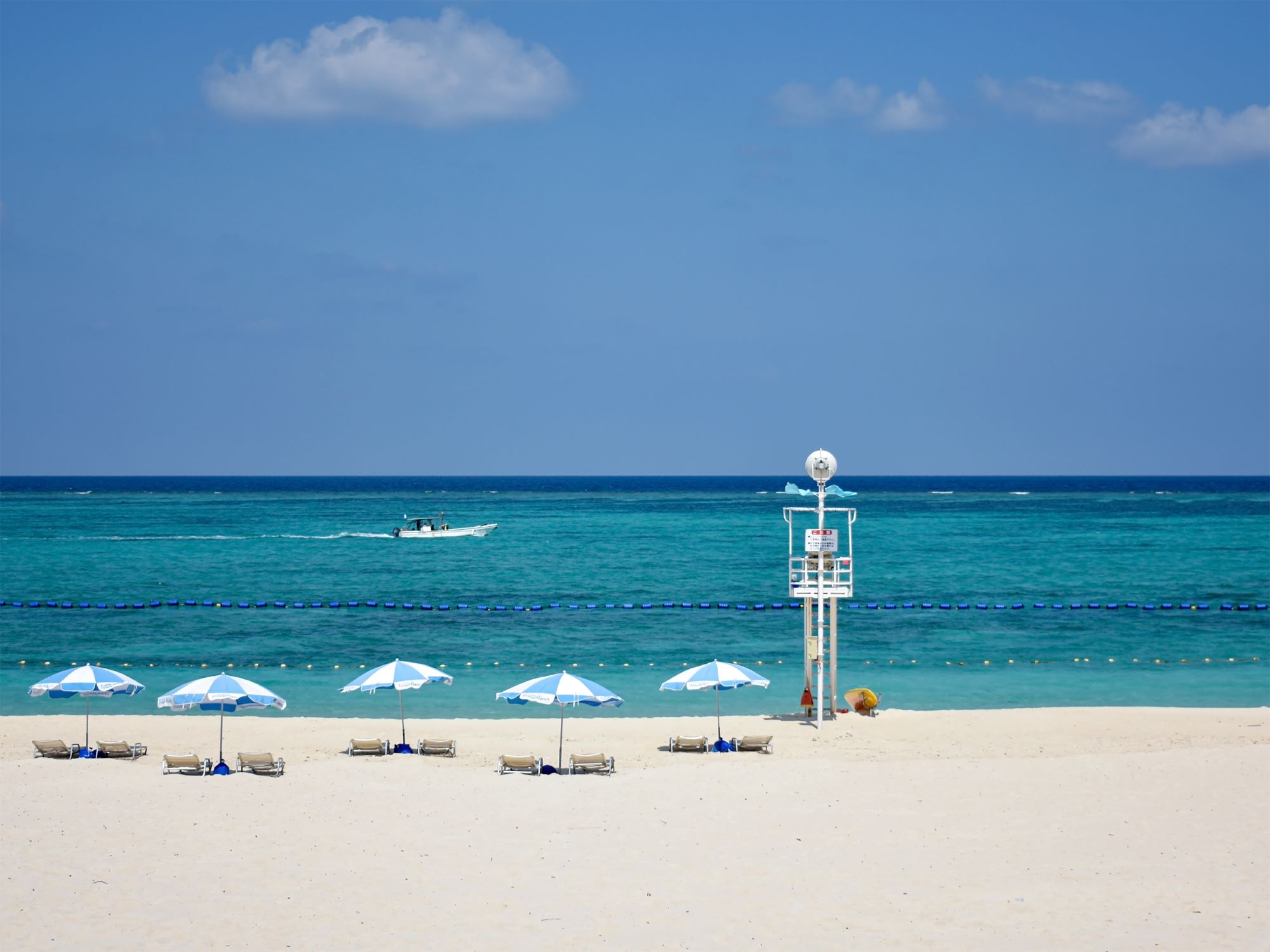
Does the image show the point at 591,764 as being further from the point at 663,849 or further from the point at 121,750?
the point at 121,750

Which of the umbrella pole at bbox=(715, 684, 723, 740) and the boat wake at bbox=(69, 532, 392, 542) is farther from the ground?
the boat wake at bbox=(69, 532, 392, 542)

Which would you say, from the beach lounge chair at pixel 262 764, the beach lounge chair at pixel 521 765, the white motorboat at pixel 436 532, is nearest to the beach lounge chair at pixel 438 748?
the beach lounge chair at pixel 521 765

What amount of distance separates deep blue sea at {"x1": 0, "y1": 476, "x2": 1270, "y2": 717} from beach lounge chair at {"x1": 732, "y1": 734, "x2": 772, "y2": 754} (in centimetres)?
523

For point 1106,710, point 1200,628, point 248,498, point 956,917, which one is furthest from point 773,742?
point 248,498

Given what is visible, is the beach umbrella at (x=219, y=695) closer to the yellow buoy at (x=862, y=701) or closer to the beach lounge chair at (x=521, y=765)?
the beach lounge chair at (x=521, y=765)

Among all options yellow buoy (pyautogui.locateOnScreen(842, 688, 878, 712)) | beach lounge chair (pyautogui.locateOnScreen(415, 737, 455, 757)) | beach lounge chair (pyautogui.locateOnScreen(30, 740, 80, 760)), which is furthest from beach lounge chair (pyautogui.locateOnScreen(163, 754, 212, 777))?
yellow buoy (pyautogui.locateOnScreen(842, 688, 878, 712))

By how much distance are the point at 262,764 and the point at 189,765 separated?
1099 mm

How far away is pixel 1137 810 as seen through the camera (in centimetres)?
1667

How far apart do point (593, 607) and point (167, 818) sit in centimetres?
3141

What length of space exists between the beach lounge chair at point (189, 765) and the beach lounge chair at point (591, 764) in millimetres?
5509

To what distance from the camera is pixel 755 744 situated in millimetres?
21219

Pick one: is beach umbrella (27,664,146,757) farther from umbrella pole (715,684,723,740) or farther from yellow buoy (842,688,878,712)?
yellow buoy (842,688,878,712)

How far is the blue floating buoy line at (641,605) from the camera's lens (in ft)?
152

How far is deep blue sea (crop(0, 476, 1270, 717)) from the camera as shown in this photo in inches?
1185
